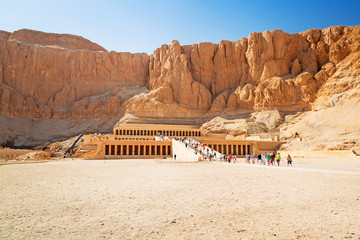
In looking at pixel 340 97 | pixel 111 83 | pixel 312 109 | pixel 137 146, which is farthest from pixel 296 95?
pixel 111 83

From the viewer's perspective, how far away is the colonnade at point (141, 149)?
124ft

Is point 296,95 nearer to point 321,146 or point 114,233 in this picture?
point 321,146

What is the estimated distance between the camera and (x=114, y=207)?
696 cm

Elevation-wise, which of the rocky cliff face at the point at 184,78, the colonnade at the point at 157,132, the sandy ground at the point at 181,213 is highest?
the rocky cliff face at the point at 184,78

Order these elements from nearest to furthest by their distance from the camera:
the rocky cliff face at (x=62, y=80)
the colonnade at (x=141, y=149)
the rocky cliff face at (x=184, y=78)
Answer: the colonnade at (x=141, y=149) < the rocky cliff face at (x=184, y=78) < the rocky cliff face at (x=62, y=80)

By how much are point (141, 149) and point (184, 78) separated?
37335 millimetres

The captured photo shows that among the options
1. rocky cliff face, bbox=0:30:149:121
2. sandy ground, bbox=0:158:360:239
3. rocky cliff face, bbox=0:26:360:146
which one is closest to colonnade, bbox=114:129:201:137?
rocky cliff face, bbox=0:26:360:146

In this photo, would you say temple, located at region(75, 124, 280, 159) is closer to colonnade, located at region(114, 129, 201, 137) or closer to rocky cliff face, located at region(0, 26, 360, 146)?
colonnade, located at region(114, 129, 201, 137)

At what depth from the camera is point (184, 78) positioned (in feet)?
240

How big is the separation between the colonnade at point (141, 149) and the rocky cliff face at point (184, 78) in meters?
28.3

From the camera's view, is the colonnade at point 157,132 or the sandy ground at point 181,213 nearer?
the sandy ground at point 181,213

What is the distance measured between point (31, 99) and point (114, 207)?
82.3 m

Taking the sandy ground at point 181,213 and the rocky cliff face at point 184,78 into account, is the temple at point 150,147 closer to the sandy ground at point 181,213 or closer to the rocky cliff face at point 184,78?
the rocky cliff face at point 184,78

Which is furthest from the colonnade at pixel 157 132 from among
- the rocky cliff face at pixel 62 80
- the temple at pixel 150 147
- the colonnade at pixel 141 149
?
the rocky cliff face at pixel 62 80
